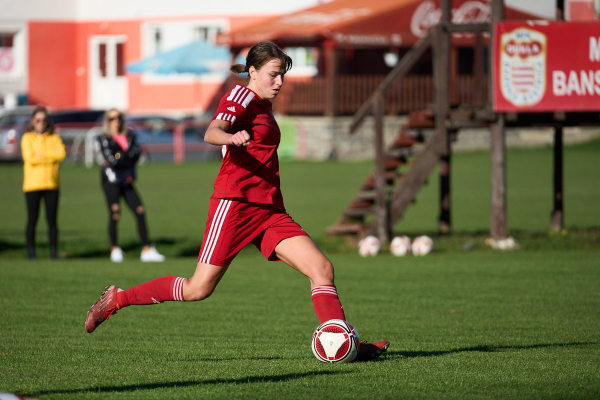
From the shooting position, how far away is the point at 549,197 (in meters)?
21.5

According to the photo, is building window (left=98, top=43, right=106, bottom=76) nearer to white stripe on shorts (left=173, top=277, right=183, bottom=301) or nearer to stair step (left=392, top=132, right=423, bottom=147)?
stair step (left=392, top=132, right=423, bottom=147)

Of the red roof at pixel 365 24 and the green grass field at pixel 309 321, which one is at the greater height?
the red roof at pixel 365 24

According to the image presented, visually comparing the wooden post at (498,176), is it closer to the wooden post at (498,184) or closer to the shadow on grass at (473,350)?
the wooden post at (498,184)

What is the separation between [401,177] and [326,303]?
29.5 ft

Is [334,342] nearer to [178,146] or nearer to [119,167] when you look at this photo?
[119,167]

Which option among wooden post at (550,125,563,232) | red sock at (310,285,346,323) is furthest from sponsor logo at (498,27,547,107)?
red sock at (310,285,346,323)

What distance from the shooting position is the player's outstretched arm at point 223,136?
5.02 metres

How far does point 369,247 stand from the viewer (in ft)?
44.1

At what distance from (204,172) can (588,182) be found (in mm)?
12639

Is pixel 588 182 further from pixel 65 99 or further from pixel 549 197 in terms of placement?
pixel 65 99

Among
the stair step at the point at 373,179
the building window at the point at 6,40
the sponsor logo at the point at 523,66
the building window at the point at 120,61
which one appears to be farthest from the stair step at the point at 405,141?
the building window at the point at 6,40

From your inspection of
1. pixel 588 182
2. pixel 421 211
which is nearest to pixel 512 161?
pixel 588 182

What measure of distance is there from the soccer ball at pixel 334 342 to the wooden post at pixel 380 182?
27.8 feet

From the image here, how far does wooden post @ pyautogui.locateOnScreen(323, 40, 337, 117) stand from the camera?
108 ft
